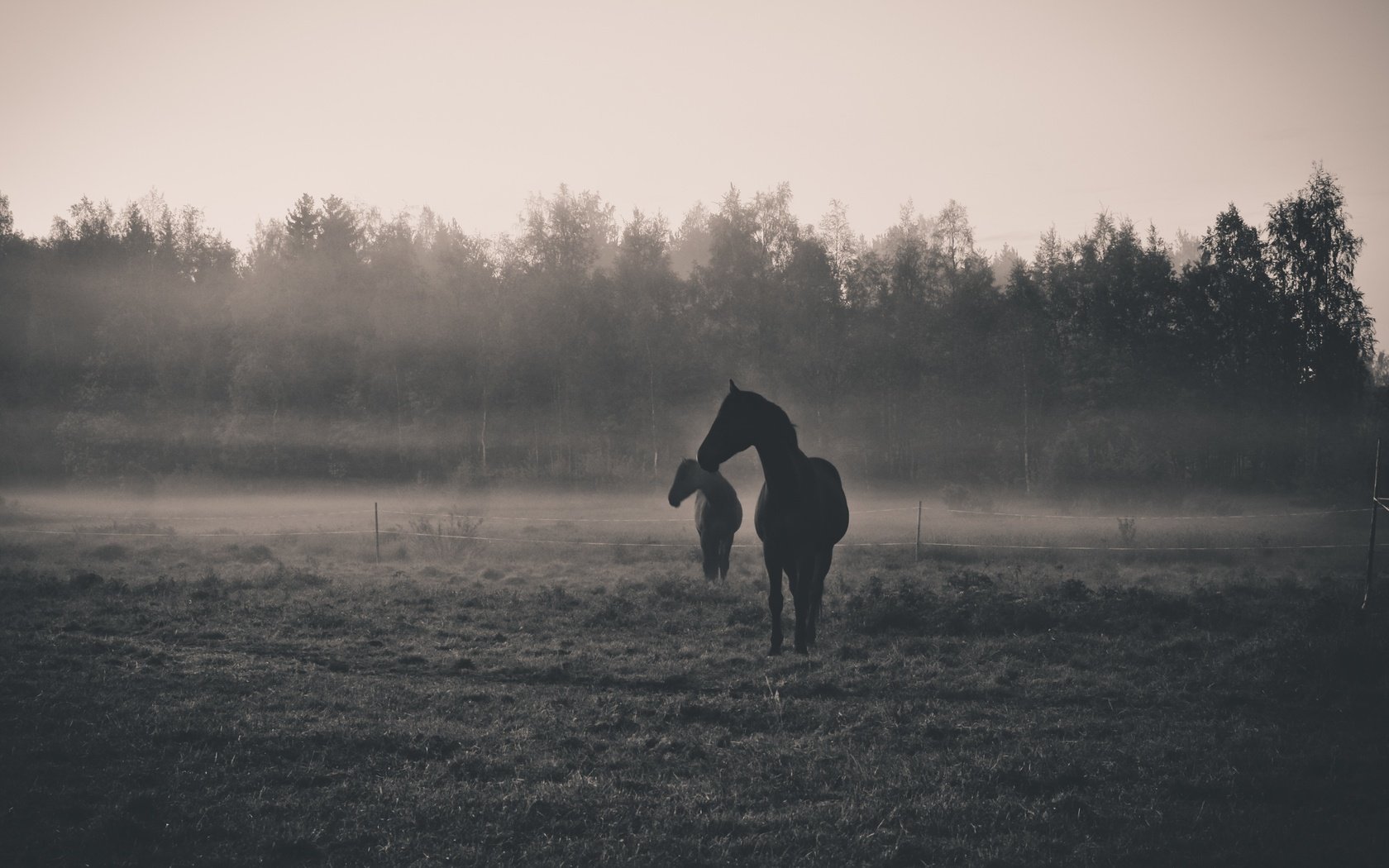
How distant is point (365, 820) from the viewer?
5.14 metres

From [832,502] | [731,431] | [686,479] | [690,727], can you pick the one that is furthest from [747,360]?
[690,727]

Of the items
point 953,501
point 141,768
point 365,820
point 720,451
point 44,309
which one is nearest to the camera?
point 365,820

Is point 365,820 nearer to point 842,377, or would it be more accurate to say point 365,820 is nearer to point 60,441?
point 842,377

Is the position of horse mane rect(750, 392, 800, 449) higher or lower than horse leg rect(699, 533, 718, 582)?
higher

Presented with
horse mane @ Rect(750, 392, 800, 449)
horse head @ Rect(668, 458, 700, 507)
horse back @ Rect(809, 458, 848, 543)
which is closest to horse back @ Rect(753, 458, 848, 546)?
horse back @ Rect(809, 458, 848, 543)

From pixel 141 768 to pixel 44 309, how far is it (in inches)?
2122

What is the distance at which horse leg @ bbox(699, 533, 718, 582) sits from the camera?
1465 cm

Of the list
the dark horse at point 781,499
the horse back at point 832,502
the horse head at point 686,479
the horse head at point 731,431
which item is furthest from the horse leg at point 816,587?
the horse head at point 686,479

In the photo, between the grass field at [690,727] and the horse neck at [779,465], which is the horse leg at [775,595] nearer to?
the grass field at [690,727]

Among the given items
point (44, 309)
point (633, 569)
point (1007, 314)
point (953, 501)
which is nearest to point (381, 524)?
point (633, 569)

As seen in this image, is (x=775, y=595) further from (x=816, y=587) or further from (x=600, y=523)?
(x=600, y=523)

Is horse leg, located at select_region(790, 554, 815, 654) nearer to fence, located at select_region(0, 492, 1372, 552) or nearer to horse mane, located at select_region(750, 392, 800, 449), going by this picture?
horse mane, located at select_region(750, 392, 800, 449)

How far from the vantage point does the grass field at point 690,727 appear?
4.89 m

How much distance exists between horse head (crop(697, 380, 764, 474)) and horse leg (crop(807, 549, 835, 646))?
194 centimetres
